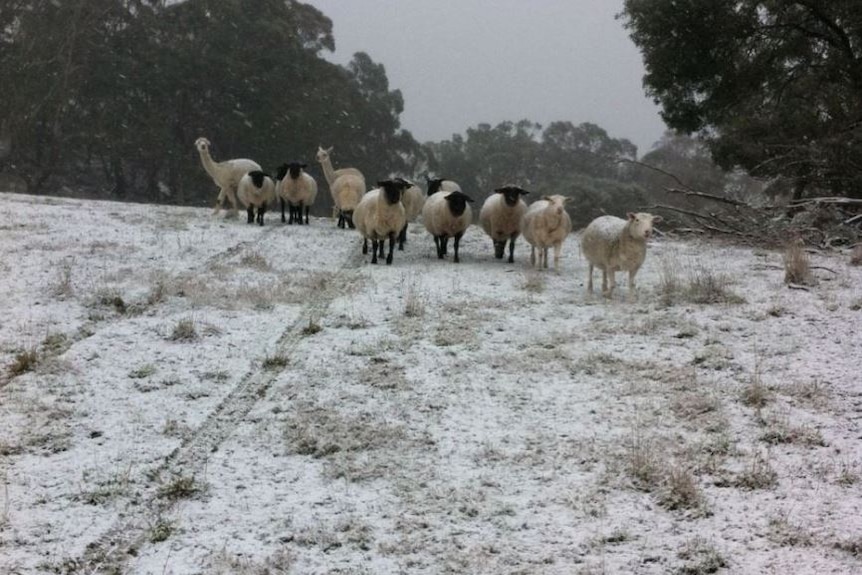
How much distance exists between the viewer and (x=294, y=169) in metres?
17.7

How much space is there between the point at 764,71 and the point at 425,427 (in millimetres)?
14865

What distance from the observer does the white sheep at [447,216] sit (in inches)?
531

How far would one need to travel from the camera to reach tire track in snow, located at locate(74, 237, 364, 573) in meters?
4.04

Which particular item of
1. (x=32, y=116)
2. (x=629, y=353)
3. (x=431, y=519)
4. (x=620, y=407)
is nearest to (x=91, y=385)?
(x=431, y=519)

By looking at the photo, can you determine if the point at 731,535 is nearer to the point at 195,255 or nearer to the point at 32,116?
the point at 195,255

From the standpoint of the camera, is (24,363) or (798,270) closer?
(24,363)

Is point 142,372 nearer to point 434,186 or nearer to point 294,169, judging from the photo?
point 434,186

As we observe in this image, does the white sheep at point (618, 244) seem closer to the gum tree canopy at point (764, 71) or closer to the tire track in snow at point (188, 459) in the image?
the tire track in snow at point (188, 459)

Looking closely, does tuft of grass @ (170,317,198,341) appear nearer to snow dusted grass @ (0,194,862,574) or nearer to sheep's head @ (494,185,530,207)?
snow dusted grass @ (0,194,862,574)

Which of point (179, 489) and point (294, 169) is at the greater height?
point (294, 169)

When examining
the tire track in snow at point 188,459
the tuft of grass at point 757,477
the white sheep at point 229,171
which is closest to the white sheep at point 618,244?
the tire track in snow at point 188,459

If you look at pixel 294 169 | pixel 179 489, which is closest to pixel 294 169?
pixel 294 169

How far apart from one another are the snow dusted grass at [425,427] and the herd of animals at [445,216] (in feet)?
2.71

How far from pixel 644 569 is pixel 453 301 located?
632cm
